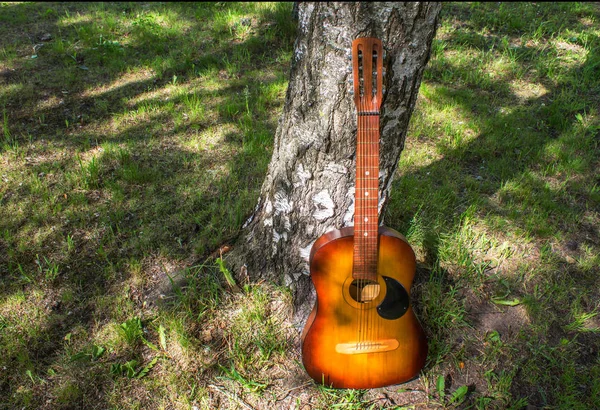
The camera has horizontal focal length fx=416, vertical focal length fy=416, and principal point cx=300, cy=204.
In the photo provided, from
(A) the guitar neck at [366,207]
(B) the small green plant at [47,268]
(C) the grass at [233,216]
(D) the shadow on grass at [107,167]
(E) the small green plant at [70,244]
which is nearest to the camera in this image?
(A) the guitar neck at [366,207]

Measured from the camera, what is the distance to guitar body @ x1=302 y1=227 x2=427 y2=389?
1838 millimetres

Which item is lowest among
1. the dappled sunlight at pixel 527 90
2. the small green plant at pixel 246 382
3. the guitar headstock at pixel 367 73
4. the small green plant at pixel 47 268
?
the small green plant at pixel 246 382

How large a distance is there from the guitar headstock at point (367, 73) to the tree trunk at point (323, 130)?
0.05 meters

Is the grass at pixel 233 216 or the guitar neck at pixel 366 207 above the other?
the guitar neck at pixel 366 207

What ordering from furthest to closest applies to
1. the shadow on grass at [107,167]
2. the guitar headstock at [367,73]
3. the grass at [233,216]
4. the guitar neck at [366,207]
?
the shadow on grass at [107,167] < the grass at [233,216] < the guitar neck at [366,207] < the guitar headstock at [367,73]

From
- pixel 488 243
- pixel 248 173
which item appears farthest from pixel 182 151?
pixel 488 243

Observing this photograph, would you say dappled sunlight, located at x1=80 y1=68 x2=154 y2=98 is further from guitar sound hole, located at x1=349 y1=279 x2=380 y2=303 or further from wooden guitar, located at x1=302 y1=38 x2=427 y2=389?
guitar sound hole, located at x1=349 y1=279 x2=380 y2=303

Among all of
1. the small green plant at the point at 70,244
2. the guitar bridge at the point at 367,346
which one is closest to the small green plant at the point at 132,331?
the small green plant at the point at 70,244

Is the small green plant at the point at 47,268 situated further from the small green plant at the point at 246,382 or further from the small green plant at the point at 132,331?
the small green plant at the point at 246,382

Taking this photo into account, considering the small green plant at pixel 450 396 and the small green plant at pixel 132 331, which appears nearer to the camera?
the small green plant at pixel 450 396

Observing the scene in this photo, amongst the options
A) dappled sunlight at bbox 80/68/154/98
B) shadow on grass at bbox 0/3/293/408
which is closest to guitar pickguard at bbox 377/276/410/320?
shadow on grass at bbox 0/3/293/408

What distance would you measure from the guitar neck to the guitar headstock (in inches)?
5.0

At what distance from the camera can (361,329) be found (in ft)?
6.11

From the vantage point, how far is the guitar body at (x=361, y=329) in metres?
1.84
